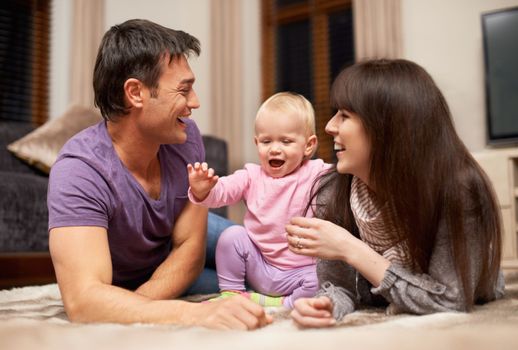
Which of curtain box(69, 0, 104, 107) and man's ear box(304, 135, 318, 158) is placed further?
curtain box(69, 0, 104, 107)

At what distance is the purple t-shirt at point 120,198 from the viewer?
117cm

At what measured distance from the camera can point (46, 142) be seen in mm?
2799

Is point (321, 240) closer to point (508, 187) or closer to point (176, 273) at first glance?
point (176, 273)

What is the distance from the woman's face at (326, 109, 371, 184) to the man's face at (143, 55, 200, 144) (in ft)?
1.40

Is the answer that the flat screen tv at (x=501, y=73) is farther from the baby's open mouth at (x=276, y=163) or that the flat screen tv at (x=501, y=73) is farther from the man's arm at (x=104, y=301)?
the man's arm at (x=104, y=301)

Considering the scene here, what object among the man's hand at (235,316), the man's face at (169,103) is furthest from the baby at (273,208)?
the man's hand at (235,316)

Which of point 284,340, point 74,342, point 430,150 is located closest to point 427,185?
point 430,150

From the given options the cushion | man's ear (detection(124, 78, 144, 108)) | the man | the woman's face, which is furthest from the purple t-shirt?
the cushion

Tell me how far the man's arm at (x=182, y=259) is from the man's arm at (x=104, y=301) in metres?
0.21

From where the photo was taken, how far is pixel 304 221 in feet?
3.44

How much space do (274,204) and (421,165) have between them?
0.57 metres

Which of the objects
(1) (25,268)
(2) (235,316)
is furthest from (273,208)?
(1) (25,268)

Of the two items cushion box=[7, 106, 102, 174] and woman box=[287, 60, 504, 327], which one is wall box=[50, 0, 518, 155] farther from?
woman box=[287, 60, 504, 327]

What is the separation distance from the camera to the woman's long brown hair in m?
1.04
